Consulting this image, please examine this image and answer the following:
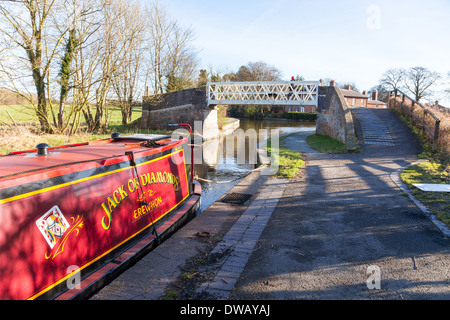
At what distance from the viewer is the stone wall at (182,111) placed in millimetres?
22531

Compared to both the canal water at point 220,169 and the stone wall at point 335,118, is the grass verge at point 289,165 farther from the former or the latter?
the stone wall at point 335,118

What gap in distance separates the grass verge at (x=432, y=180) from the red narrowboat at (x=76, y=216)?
4.38 metres

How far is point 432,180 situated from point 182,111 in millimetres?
18666

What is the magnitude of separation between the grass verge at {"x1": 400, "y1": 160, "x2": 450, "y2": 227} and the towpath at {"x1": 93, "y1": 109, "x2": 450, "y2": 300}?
26cm

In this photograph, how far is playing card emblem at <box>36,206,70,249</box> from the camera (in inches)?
105

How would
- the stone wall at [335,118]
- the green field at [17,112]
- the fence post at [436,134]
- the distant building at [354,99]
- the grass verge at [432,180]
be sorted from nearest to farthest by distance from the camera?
the grass verge at [432,180] → the fence post at [436,134] → the green field at [17,112] → the stone wall at [335,118] → the distant building at [354,99]

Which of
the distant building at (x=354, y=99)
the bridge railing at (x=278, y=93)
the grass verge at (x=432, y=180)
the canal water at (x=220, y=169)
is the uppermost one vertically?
the distant building at (x=354, y=99)

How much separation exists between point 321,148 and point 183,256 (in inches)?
430

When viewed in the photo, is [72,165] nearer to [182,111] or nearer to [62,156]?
[62,156]

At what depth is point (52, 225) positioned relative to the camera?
108 inches

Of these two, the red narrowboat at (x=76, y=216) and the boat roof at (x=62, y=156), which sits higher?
the boat roof at (x=62, y=156)

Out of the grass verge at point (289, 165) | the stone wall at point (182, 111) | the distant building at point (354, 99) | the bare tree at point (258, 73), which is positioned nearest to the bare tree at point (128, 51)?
the stone wall at point (182, 111)
